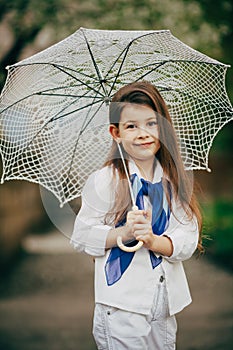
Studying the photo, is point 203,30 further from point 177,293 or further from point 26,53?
point 177,293

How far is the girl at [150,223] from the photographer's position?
1.63m

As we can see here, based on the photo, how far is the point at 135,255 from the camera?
1638 mm

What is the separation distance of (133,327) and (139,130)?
0.45m

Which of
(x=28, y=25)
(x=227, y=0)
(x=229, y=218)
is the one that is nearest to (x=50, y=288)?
(x=229, y=218)

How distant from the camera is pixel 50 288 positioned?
163 inches

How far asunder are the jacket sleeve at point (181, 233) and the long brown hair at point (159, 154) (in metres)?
0.02

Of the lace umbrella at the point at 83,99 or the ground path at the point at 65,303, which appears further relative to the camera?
the ground path at the point at 65,303

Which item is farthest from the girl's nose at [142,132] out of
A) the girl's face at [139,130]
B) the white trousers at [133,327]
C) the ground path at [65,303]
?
the ground path at [65,303]

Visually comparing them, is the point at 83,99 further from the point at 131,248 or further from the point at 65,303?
the point at 65,303

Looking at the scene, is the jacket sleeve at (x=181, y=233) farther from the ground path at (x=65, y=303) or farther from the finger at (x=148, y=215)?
the ground path at (x=65, y=303)

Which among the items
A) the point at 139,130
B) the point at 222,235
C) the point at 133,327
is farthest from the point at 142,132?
the point at 222,235

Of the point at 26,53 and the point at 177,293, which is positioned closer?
the point at 177,293

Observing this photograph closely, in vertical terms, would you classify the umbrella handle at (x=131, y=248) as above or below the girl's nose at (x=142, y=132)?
below

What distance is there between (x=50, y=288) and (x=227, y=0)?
6.51 ft
